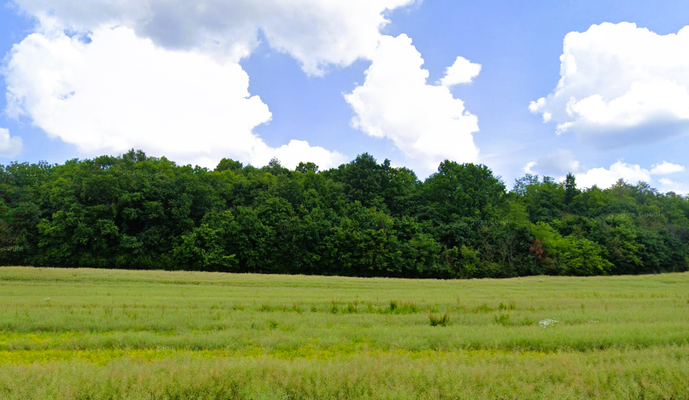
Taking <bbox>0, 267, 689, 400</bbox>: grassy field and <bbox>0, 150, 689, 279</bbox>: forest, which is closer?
<bbox>0, 267, 689, 400</bbox>: grassy field

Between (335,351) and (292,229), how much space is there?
155 feet

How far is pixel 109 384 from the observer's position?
19.6ft

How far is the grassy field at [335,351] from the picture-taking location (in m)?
6.00

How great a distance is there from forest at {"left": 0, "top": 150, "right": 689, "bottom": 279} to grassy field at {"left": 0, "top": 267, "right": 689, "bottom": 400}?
1502 inches

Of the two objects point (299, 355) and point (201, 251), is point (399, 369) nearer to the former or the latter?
point (299, 355)

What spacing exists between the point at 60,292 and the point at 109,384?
18.0 meters

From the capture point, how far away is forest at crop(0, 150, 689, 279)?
53.0 m

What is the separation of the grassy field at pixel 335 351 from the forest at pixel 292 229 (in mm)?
38148

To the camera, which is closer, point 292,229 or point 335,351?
point 335,351

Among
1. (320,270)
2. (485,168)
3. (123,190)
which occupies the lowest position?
(320,270)

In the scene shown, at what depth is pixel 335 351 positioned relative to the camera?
28.9ft

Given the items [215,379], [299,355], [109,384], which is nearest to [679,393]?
[299,355]

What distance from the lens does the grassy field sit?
19.7 ft

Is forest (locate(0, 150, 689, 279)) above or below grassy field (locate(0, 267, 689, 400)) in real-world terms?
above
